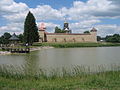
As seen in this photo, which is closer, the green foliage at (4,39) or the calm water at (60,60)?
the calm water at (60,60)

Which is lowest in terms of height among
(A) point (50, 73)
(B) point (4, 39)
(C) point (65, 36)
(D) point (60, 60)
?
(D) point (60, 60)

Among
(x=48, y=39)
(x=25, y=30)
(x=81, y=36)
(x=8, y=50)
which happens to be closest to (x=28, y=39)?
(x=25, y=30)

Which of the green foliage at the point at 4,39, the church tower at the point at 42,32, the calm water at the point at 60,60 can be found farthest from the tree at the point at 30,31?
the church tower at the point at 42,32

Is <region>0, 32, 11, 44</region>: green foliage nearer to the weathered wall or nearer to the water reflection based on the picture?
the weathered wall

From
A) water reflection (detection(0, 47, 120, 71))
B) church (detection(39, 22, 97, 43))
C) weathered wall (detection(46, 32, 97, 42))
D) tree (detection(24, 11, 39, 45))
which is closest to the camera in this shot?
water reflection (detection(0, 47, 120, 71))

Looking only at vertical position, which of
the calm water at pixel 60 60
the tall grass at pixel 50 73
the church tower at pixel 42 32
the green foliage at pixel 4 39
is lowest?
the calm water at pixel 60 60

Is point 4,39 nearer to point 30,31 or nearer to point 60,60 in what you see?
point 30,31

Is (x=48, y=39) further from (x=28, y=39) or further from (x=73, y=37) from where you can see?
(x=28, y=39)

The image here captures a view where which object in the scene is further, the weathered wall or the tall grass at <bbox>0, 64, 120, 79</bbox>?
the weathered wall

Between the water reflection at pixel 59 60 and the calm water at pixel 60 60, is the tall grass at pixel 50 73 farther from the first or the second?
the calm water at pixel 60 60

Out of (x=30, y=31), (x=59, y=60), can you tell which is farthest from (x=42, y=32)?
(x=59, y=60)

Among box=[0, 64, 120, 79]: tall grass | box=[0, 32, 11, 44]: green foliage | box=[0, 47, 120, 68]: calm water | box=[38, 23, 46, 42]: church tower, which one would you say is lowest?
box=[0, 47, 120, 68]: calm water

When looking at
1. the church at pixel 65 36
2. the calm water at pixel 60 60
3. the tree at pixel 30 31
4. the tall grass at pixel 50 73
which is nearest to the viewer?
the tall grass at pixel 50 73

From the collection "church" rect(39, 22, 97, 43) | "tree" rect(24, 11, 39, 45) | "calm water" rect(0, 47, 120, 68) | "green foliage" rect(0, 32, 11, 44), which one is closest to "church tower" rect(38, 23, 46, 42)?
"church" rect(39, 22, 97, 43)
